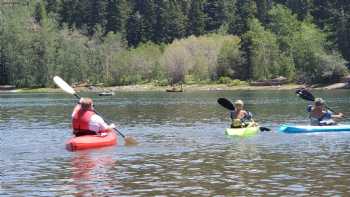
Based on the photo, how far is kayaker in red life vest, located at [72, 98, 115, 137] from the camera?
1179 inches

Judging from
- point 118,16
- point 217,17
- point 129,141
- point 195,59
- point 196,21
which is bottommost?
point 129,141

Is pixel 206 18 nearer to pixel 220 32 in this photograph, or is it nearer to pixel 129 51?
pixel 220 32

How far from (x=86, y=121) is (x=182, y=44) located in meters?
129

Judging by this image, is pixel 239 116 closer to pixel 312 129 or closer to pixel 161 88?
pixel 312 129

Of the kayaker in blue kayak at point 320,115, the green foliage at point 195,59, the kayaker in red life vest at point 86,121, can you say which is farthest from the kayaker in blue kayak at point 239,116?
the green foliage at point 195,59

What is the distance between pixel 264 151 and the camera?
29797 mm

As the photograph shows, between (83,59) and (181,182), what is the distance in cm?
13973

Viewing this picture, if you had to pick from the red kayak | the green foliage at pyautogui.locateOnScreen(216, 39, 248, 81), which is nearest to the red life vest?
the red kayak

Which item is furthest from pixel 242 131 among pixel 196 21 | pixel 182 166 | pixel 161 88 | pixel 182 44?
pixel 196 21

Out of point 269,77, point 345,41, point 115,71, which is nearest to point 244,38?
point 269,77

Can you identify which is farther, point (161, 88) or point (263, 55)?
point (161, 88)

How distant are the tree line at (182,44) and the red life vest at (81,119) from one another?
9676 centimetres

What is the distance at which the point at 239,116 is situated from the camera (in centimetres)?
3716

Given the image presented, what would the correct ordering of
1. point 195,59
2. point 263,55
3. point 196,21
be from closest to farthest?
point 263,55
point 195,59
point 196,21
